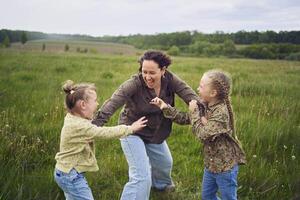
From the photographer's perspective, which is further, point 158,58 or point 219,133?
point 158,58

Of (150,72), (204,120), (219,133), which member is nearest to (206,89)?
(204,120)

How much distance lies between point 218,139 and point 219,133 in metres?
0.15

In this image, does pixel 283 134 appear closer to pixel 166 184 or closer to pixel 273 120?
pixel 273 120

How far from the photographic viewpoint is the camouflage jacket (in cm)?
328

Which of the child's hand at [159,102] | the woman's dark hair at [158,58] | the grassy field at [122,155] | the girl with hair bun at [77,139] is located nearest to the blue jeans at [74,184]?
the girl with hair bun at [77,139]

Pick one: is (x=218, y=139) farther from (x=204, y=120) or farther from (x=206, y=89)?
(x=206, y=89)

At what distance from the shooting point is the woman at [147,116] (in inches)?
139

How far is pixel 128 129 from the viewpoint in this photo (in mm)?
3205

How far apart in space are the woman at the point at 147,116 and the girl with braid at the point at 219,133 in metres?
0.59

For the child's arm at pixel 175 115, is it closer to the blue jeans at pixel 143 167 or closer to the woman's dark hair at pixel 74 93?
the blue jeans at pixel 143 167

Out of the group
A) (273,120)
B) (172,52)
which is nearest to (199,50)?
(172,52)

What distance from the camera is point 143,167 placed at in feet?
11.5

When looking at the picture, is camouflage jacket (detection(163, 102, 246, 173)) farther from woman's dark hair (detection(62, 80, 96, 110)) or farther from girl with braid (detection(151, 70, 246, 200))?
woman's dark hair (detection(62, 80, 96, 110))

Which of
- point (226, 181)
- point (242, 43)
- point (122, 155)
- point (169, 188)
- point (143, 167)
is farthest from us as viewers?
point (242, 43)
